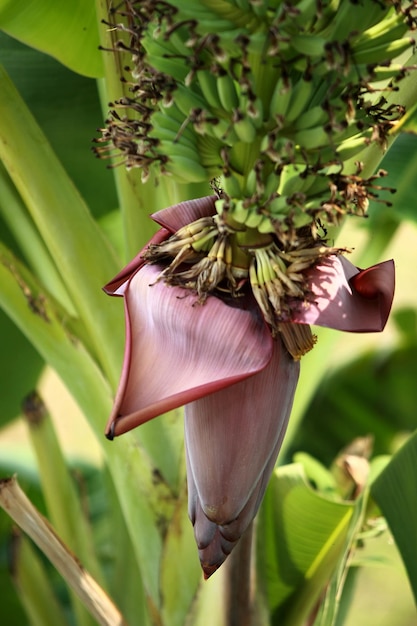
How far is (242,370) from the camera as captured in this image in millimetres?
324

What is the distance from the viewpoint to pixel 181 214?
0.40 metres

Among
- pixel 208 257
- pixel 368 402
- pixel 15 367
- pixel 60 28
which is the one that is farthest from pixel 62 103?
pixel 368 402

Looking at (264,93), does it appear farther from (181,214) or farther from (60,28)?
(60,28)

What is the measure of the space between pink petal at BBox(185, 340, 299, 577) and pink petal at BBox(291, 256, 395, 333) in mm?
38

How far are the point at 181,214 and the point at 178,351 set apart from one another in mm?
96

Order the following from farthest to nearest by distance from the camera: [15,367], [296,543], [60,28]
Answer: [15,367] → [296,543] → [60,28]

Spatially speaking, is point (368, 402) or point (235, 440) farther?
point (368, 402)

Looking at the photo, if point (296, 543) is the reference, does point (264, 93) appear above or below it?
above

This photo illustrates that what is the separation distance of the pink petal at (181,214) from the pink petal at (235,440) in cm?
9

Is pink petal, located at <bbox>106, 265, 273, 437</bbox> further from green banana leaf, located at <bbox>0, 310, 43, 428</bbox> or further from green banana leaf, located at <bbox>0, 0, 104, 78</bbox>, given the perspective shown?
green banana leaf, located at <bbox>0, 310, 43, 428</bbox>

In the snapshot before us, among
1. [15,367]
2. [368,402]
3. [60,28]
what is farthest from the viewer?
[368,402]

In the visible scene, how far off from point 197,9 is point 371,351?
42.7 inches

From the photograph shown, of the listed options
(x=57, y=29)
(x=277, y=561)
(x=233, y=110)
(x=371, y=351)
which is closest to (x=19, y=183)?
(x=57, y=29)

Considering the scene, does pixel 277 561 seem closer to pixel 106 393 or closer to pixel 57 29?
pixel 106 393
